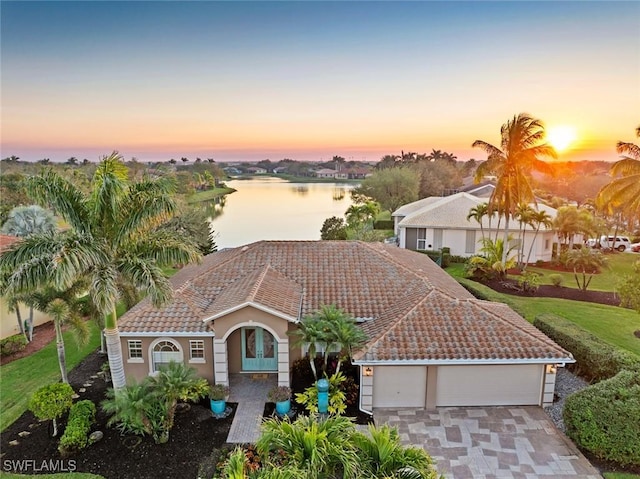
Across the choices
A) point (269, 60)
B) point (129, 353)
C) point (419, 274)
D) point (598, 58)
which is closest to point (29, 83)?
point (269, 60)

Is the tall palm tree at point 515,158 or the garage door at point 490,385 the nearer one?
the garage door at point 490,385

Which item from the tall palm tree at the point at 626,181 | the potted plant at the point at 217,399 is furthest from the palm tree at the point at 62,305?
the tall palm tree at the point at 626,181

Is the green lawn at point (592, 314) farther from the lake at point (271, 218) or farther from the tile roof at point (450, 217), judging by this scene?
the lake at point (271, 218)

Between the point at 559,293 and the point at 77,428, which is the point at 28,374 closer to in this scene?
the point at 77,428

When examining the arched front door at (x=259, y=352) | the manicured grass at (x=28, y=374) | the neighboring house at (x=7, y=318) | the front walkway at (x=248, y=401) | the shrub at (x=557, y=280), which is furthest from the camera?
the shrub at (x=557, y=280)

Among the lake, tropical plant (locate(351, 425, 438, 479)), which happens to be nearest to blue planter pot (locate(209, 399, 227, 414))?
tropical plant (locate(351, 425, 438, 479))

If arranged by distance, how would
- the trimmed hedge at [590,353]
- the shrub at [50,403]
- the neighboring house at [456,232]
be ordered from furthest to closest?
the neighboring house at [456,232]
the trimmed hedge at [590,353]
the shrub at [50,403]
